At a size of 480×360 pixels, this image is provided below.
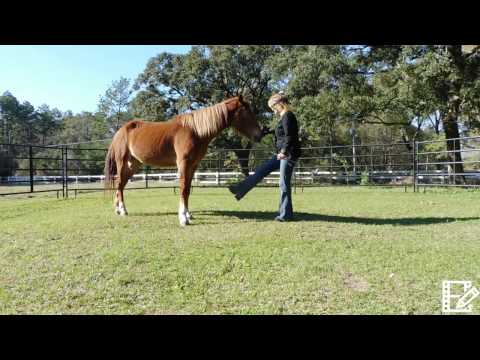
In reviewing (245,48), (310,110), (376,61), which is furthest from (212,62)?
(376,61)

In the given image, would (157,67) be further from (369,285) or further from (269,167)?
(369,285)

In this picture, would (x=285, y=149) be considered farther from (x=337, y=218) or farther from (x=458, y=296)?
(x=458, y=296)

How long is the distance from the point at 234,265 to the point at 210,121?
2.79m

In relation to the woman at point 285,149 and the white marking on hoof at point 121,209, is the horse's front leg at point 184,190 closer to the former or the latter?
the woman at point 285,149

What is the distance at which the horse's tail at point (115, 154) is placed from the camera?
19.2 ft

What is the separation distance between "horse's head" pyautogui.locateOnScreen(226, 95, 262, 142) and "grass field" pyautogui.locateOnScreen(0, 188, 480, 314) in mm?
1420

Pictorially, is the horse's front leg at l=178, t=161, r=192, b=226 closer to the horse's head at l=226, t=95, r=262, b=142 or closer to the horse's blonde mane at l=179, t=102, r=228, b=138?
the horse's blonde mane at l=179, t=102, r=228, b=138

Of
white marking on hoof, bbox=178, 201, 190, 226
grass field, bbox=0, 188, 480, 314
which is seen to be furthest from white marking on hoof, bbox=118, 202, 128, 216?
white marking on hoof, bbox=178, 201, 190, 226

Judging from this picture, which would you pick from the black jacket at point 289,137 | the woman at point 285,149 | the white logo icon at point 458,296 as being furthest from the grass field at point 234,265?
the black jacket at point 289,137

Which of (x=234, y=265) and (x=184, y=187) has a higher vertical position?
(x=184, y=187)

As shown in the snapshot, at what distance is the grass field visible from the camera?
2260 millimetres

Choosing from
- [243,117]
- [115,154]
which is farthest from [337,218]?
[115,154]

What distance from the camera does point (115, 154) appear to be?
602cm
